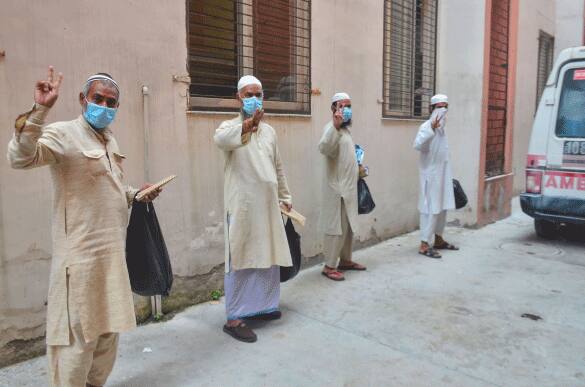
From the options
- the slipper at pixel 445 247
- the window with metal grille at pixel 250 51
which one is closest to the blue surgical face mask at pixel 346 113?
the window with metal grille at pixel 250 51

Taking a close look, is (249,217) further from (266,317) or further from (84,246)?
(84,246)

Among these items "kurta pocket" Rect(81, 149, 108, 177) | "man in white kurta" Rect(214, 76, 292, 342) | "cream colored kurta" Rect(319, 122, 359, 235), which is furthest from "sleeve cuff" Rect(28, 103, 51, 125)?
"cream colored kurta" Rect(319, 122, 359, 235)

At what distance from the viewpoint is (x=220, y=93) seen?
14.0 feet

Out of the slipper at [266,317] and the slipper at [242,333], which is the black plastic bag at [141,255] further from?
the slipper at [266,317]

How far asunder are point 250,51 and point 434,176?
7.79ft

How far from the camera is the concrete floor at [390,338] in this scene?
2926 mm

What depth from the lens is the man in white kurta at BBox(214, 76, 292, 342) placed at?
3.34 m

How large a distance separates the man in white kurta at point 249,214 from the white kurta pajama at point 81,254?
1016 millimetres

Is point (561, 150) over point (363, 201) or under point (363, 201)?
over

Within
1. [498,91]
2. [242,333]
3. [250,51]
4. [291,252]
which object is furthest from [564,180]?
[242,333]

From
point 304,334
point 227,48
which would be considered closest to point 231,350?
point 304,334

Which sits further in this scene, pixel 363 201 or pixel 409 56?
pixel 409 56

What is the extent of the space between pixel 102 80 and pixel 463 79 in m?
5.70

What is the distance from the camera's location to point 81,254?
7.52 feet
